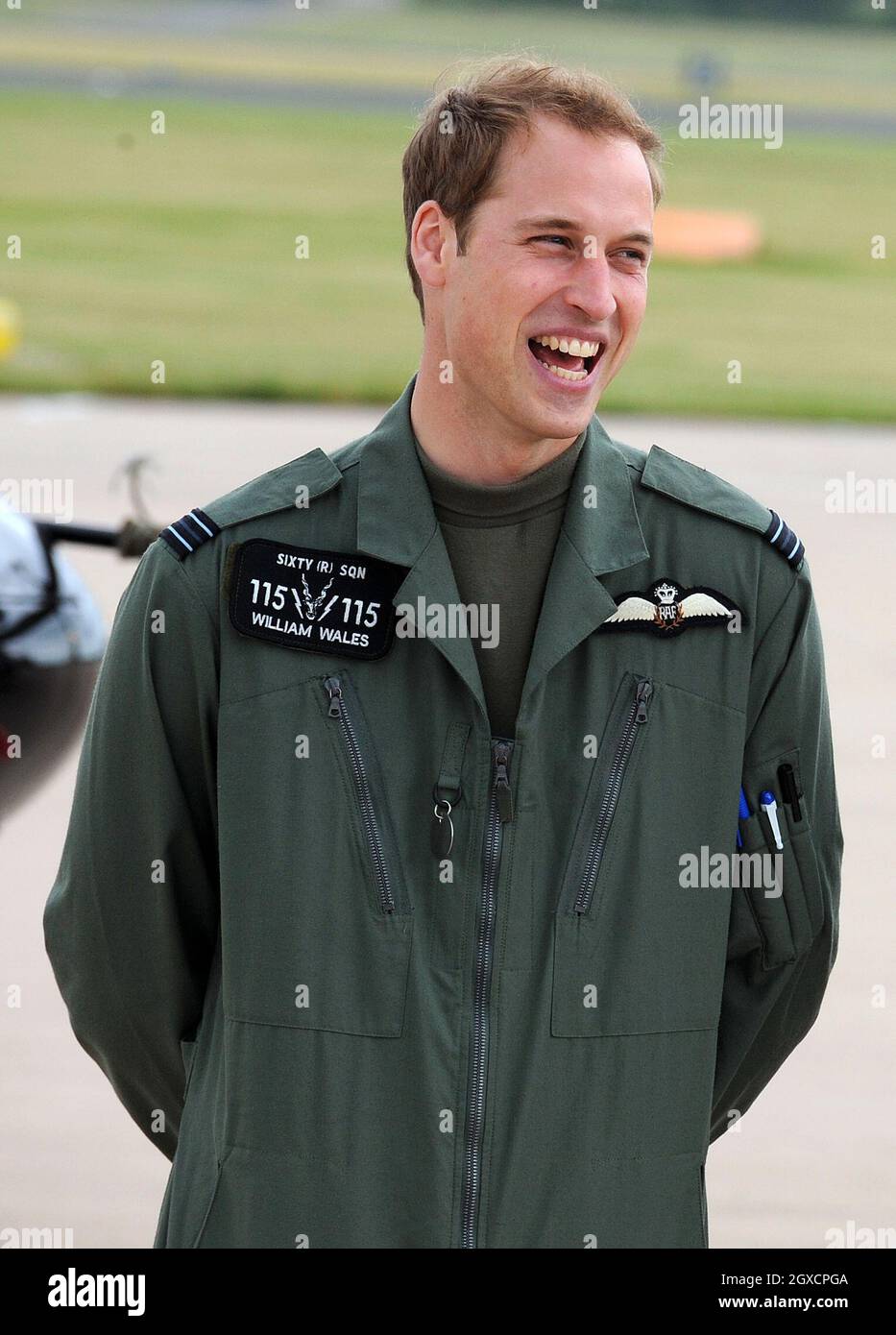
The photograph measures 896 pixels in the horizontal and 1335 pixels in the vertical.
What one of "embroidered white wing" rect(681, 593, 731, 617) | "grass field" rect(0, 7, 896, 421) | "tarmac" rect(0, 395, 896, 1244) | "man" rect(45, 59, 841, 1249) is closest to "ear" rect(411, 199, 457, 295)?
"man" rect(45, 59, 841, 1249)

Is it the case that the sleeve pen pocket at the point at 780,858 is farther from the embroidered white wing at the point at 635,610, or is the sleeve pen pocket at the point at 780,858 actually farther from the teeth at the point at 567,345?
the teeth at the point at 567,345

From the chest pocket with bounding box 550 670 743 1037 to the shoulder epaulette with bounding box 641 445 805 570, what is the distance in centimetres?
18

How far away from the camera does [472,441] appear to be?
173 centimetres

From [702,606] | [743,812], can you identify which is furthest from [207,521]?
[743,812]

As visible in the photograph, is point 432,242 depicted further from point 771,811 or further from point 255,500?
point 771,811

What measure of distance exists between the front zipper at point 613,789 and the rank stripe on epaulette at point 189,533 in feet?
1.39

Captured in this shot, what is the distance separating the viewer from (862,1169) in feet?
12.1

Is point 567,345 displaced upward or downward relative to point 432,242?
downward

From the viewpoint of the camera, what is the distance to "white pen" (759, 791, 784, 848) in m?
1.79

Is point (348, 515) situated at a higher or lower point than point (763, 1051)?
higher

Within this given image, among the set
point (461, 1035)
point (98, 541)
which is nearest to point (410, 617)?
point (461, 1035)

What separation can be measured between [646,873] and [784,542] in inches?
14.2

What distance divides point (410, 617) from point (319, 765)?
0.16 meters

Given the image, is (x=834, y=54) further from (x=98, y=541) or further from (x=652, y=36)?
(x=98, y=541)
